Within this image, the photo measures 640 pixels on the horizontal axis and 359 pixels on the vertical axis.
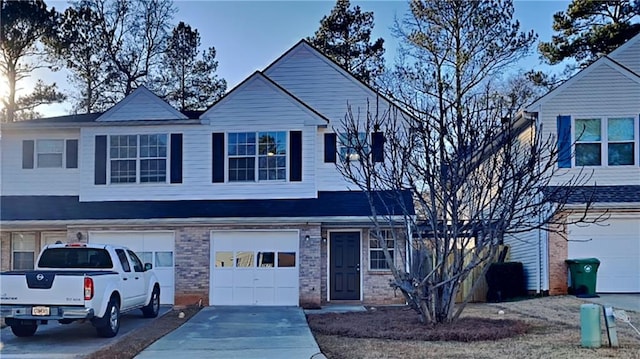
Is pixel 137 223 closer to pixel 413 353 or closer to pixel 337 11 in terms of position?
pixel 413 353

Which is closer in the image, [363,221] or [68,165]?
[363,221]

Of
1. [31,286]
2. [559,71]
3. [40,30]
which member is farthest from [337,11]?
[31,286]

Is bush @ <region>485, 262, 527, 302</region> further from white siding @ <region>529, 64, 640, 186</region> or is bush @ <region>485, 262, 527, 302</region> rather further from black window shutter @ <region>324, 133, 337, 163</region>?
black window shutter @ <region>324, 133, 337, 163</region>

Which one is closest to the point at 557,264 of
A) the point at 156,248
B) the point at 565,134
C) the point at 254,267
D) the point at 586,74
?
the point at 565,134

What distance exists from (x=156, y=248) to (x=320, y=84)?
25.4 feet

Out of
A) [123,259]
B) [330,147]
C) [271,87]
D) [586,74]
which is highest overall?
[586,74]

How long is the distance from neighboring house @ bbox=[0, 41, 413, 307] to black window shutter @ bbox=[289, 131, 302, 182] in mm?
44

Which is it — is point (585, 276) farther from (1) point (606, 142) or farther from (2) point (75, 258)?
(2) point (75, 258)

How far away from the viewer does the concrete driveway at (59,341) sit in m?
11.6

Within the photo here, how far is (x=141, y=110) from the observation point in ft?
71.3

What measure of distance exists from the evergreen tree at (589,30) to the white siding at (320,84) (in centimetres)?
1452

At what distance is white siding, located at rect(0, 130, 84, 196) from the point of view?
22.0 meters

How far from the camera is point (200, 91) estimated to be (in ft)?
121

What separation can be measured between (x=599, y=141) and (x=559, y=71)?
14058 millimetres
